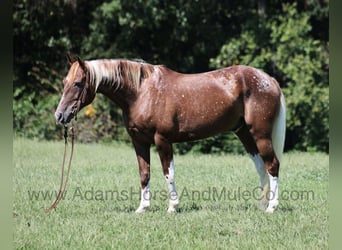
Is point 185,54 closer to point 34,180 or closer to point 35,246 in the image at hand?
point 34,180

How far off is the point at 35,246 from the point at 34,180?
12.8 ft

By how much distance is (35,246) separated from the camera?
12.3ft

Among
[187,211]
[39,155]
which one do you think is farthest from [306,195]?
[39,155]

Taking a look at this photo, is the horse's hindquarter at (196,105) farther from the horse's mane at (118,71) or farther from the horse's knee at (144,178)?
the horse's knee at (144,178)

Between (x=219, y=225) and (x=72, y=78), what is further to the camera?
(x=72, y=78)

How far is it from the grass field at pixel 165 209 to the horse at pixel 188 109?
43 centimetres

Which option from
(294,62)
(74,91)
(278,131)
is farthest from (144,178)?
(294,62)

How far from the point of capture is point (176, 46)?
1451cm

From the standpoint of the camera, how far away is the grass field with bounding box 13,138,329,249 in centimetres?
396

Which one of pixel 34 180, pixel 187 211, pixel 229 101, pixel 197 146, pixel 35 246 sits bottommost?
pixel 197 146

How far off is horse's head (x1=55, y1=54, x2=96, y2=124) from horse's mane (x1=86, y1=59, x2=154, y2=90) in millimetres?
76

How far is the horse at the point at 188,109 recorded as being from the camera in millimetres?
5172

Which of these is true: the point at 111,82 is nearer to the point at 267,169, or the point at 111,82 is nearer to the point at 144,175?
the point at 144,175

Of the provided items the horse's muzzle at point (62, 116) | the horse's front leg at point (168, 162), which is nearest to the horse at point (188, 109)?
the horse's front leg at point (168, 162)
